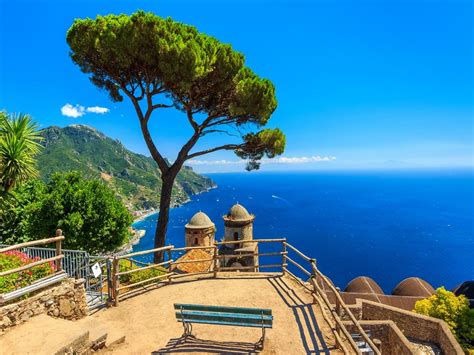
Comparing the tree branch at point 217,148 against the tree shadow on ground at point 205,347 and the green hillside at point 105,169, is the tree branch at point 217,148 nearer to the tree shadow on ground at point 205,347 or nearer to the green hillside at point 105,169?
the tree shadow on ground at point 205,347

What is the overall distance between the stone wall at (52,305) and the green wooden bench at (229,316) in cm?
301

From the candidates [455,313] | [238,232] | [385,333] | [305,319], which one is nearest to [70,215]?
[305,319]

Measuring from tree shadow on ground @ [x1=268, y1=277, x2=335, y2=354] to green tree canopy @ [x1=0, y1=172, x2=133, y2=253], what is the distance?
39.4ft

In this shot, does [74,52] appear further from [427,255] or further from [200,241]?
[427,255]

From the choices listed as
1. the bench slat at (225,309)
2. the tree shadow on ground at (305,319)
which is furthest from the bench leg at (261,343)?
the tree shadow on ground at (305,319)

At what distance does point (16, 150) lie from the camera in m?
10.6

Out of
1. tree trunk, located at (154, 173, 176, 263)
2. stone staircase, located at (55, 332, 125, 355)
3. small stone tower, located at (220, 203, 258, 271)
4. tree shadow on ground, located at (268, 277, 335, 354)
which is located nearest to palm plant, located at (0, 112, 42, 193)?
tree trunk, located at (154, 173, 176, 263)

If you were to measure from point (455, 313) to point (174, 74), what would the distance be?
1995 centimetres

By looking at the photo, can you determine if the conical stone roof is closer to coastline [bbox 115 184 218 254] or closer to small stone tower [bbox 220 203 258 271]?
small stone tower [bbox 220 203 258 271]

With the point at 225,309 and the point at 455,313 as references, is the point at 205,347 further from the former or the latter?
the point at 455,313

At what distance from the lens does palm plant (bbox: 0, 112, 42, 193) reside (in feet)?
34.2

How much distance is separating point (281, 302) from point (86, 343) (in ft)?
17.4

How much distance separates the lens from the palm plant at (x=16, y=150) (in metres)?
10.4

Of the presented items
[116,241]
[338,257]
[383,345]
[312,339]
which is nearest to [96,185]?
[116,241]
